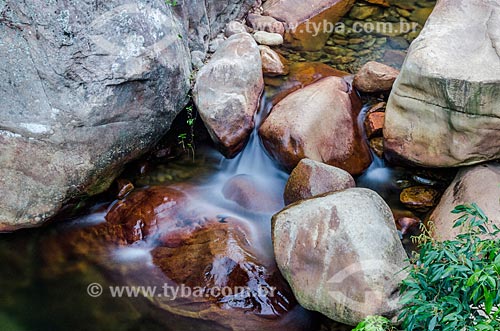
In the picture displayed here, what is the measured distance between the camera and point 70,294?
3736mm

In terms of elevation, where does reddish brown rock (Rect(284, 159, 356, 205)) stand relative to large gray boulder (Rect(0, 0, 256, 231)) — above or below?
below

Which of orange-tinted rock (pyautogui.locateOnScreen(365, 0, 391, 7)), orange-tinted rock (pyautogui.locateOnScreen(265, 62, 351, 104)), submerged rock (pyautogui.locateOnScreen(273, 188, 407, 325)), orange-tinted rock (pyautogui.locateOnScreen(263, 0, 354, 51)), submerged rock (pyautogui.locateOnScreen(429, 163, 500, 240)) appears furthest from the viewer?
orange-tinted rock (pyautogui.locateOnScreen(365, 0, 391, 7))

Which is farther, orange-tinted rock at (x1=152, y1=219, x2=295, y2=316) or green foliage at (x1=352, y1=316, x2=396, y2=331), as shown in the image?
orange-tinted rock at (x1=152, y1=219, x2=295, y2=316)

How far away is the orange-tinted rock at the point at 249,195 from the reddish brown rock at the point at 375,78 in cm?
169

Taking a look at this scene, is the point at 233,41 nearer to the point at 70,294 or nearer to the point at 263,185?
the point at 263,185

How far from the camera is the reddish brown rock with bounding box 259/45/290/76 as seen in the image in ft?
17.8

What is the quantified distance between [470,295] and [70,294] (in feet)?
10.0

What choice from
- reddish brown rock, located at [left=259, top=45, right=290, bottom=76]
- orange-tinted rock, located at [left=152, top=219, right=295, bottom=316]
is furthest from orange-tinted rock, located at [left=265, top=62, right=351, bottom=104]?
orange-tinted rock, located at [left=152, top=219, right=295, bottom=316]

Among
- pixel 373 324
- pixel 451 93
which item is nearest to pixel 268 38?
pixel 451 93

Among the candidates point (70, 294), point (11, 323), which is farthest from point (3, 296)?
point (70, 294)

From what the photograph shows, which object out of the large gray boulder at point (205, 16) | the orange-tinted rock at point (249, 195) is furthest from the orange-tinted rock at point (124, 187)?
the large gray boulder at point (205, 16)

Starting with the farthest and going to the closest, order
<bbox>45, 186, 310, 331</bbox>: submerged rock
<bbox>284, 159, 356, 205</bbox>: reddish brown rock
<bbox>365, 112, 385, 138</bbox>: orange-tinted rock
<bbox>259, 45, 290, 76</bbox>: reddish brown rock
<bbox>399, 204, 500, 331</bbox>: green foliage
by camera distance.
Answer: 1. <bbox>259, 45, 290, 76</bbox>: reddish brown rock
2. <bbox>365, 112, 385, 138</bbox>: orange-tinted rock
3. <bbox>284, 159, 356, 205</bbox>: reddish brown rock
4. <bbox>45, 186, 310, 331</bbox>: submerged rock
5. <bbox>399, 204, 500, 331</bbox>: green foliage

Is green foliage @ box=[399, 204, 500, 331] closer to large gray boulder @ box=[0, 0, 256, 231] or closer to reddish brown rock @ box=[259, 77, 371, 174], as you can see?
reddish brown rock @ box=[259, 77, 371, 174]
